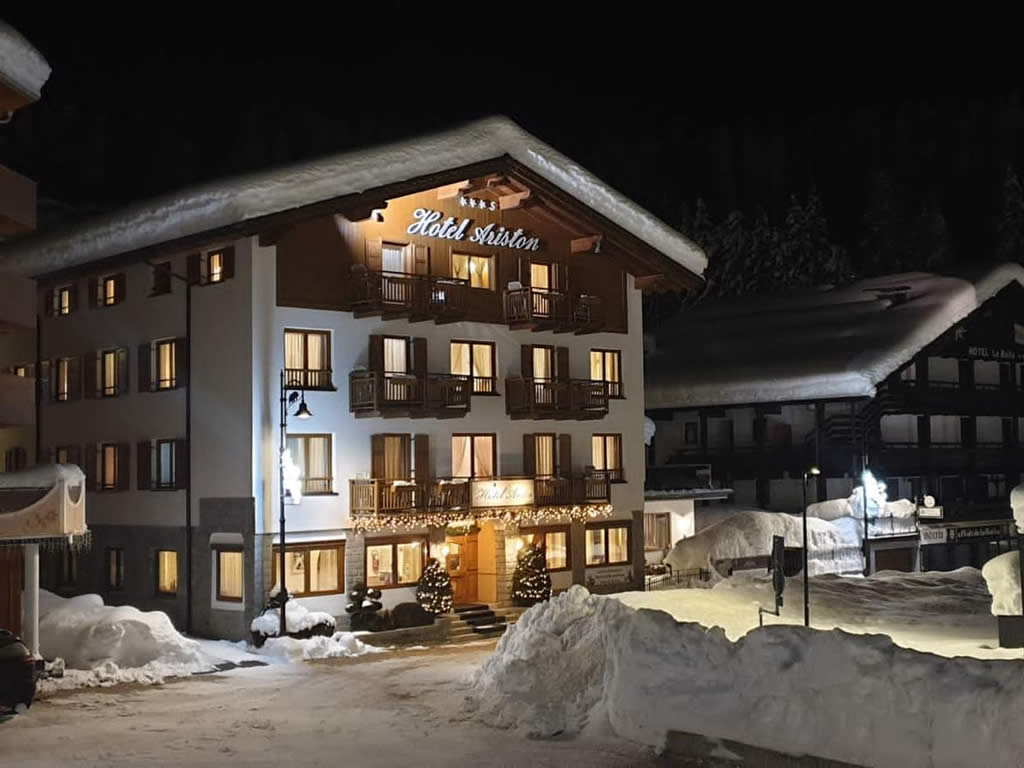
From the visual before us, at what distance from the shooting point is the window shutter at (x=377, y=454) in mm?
39281

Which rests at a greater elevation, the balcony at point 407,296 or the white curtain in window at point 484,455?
the balcony at point 407,296

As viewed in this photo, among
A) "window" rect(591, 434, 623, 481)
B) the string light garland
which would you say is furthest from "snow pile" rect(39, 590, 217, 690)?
"window" rect(591, 434, 623, 481)

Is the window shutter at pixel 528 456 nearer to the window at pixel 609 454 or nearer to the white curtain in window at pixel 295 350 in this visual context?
the window at pixel 609 454

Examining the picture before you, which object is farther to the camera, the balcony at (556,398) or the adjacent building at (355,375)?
the balcony at (556,398)

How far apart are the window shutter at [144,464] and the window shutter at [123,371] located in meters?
1.94

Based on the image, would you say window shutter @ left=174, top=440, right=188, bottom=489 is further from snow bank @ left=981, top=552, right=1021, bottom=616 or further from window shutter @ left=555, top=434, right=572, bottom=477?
snow bank @ left=981, top=552, right=1021, bottom=616

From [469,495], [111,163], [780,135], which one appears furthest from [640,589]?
[780,135]

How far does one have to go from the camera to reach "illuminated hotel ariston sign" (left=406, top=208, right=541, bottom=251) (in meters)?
41.2

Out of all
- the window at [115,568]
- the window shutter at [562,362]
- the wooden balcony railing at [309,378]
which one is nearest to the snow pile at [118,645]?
the window at [115,568]

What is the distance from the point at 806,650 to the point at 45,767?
12.0m

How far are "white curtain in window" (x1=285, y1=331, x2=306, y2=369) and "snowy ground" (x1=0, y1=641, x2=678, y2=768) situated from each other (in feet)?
31.2

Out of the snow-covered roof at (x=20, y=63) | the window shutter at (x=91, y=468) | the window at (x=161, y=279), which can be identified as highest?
the snow-covered roof at (x=20, y=63)

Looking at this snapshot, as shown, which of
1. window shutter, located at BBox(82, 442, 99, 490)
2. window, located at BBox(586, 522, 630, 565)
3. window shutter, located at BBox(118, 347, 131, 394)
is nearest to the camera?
window shutter, located at BBox(118, 347, 131, 394)

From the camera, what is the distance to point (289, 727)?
980 inches
